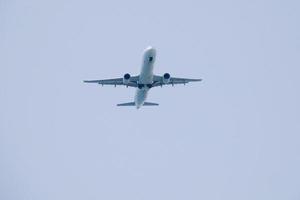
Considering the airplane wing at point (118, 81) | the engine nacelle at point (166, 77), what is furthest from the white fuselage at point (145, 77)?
the engine nacelle at point (166, 77)

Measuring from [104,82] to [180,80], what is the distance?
10.8 m

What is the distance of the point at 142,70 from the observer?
77188 mm

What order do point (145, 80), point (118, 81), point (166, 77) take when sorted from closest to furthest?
1. point (145, 80)
2. point (166, 77)
3. point (118, 81)

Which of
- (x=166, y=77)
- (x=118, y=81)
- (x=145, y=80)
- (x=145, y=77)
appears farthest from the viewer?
(x=118, y=81)

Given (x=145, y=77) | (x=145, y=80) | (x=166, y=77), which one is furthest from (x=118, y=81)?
(x=166, y=77)

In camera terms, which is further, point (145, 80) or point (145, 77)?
point (145, 80)

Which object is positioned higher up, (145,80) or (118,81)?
(118,81)

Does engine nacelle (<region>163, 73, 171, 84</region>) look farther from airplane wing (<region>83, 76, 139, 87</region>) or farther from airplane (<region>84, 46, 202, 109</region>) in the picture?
airplane wing (<region>83, 76, 139, 87</region>)

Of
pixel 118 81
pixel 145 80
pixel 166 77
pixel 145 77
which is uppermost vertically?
pixel 166 77

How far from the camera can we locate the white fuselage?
74438 millimetres

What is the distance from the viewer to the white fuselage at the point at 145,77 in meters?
74.4

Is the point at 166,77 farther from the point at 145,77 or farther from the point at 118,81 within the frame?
the point at 118,81

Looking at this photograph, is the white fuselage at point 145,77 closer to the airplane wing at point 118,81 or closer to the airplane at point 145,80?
the airplane at point 145,80

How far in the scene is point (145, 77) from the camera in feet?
256
